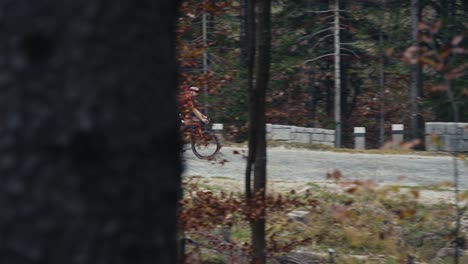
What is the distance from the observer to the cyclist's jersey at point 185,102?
7973 mm

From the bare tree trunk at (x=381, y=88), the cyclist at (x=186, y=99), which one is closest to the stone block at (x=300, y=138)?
the bare tree trunk at (x=381, y=88)

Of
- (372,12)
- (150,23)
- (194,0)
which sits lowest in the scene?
(150,23)

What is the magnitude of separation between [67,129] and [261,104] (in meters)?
5.66

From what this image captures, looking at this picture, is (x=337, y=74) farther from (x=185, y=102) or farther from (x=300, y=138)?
(x=185, y=102)

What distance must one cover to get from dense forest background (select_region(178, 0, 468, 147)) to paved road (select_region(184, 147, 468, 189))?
24.2 ft

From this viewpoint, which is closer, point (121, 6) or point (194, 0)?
point (121, 6)

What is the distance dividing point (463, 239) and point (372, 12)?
18.9 m

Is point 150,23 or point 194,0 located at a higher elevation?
point 194,0

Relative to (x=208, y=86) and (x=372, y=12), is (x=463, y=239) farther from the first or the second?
(x=372, y=12)

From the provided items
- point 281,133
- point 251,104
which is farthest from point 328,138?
point 251,104

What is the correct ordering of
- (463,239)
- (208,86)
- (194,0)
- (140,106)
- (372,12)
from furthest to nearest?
(372,12) → (463,239) → (208,86) → (194,0) → (140,106)

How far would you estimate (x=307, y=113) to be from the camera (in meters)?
29.8

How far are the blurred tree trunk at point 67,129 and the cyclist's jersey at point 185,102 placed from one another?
5.88m

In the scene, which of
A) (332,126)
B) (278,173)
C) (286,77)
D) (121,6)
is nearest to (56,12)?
(121,6)
